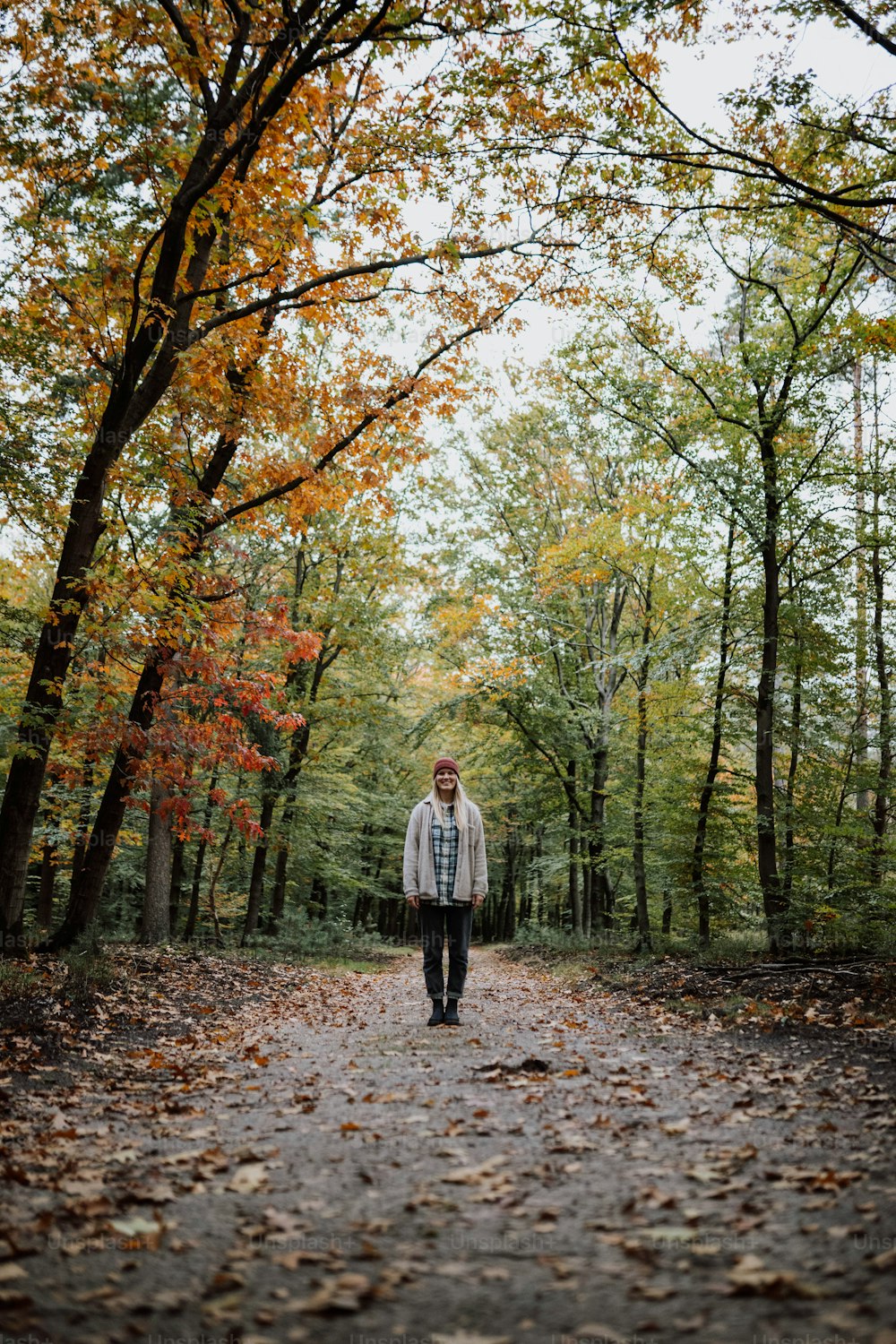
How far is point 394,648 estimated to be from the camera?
61.9 feet

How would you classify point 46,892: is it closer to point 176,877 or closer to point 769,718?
point 176,877

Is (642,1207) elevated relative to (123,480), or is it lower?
lower

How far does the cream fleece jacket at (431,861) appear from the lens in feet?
22.2

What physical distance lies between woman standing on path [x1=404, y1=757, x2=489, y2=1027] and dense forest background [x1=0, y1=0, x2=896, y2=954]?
11.1 feet

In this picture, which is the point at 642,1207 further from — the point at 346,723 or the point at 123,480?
the point at 346,723

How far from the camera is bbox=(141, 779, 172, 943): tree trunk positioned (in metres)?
13.0

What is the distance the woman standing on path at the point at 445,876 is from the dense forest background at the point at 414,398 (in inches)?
133

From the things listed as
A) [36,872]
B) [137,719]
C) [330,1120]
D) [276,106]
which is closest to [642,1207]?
[330,1120]

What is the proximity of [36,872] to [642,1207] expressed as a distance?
2709 cm

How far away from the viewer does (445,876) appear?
268 inches

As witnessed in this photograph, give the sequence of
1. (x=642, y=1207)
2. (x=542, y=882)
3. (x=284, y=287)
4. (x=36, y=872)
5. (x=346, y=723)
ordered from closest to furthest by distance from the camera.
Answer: (x=642, y=1207)
(x=284, y=287)
(x=346, y=723)
(x=36, y=872)
(x=542, y=882)

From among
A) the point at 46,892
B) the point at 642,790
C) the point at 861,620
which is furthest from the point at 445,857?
the point at 46,892

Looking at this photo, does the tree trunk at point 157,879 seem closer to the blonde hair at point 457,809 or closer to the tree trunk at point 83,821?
the tree trunk at point 83,821

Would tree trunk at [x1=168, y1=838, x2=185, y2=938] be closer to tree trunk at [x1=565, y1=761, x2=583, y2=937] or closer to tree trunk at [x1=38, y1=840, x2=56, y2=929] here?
tree trunk at [x1=38, y1=840, x2=56, y2=929]
